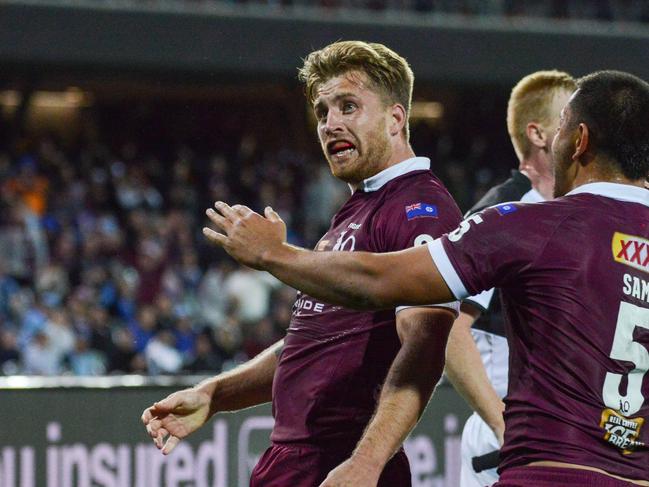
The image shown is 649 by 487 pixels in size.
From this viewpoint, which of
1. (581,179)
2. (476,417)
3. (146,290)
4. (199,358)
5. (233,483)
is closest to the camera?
(581,179)

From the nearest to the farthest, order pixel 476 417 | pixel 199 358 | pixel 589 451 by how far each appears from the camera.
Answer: pixel 589 451 → pixel 476 417 → pixel 199 358

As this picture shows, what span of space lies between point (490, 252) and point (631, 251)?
14.0 inches

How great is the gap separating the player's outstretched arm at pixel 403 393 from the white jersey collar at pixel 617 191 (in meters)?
0.49

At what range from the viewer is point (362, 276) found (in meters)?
2.99

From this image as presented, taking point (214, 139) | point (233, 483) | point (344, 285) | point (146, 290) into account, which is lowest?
point (233, 483)

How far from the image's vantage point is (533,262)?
2.94m

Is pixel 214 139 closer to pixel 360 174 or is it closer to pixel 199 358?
pixel 199 358

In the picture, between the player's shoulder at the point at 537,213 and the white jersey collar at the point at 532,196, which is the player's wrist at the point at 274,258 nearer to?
the player's shoulder at the point at 537,213

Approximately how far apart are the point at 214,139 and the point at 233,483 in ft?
47.7

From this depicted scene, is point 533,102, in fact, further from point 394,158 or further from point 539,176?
point 394,158

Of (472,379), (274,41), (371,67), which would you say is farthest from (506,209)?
(274,41)

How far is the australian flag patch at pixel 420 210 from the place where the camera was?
3.38 m

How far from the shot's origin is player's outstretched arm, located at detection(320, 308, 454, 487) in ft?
10.1

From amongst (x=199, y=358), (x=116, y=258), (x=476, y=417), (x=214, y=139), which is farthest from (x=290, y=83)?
(x=476, y=417)
